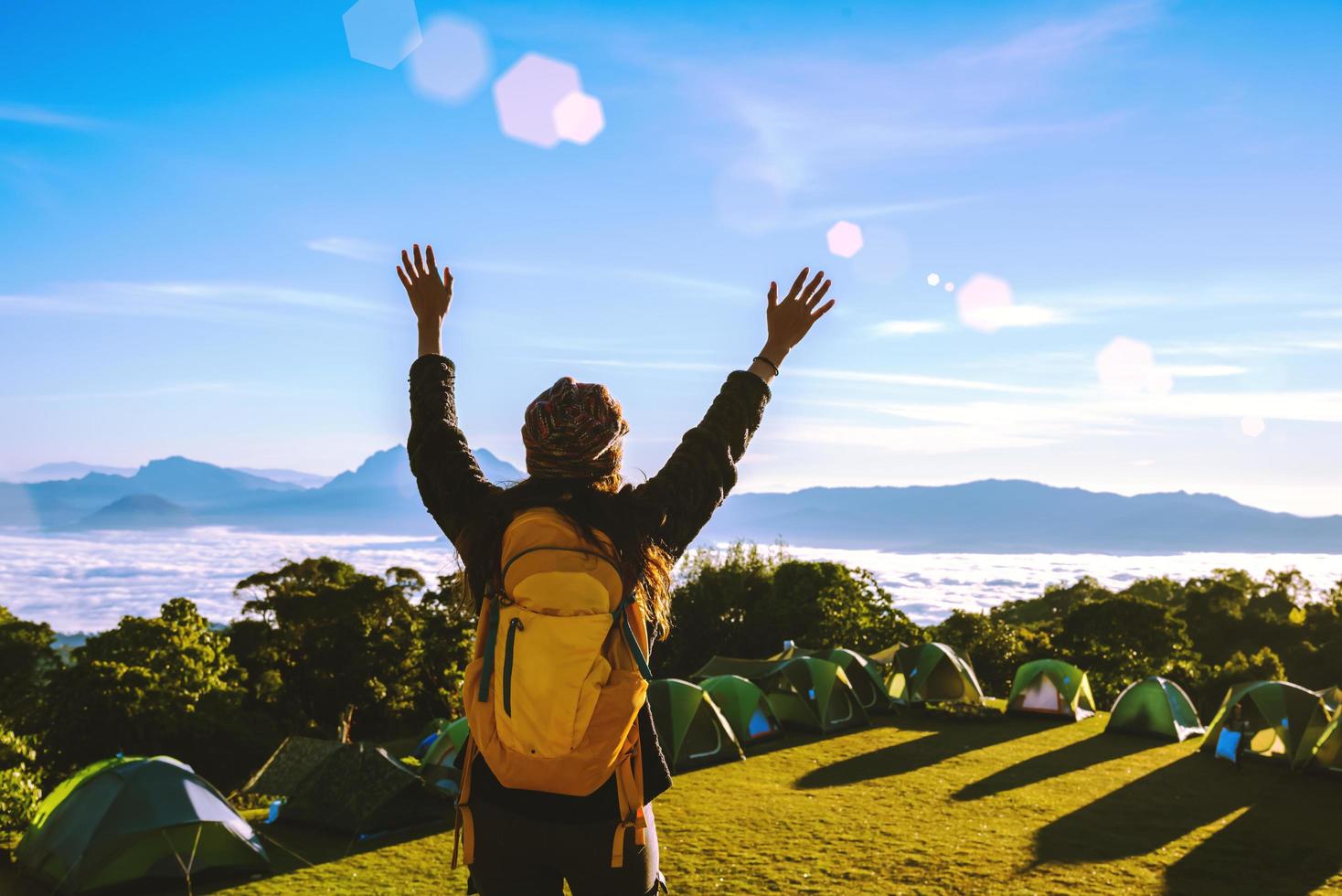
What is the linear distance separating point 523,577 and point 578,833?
590mm

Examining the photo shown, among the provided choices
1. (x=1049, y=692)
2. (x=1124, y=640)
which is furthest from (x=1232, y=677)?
(x=1049, y=692)

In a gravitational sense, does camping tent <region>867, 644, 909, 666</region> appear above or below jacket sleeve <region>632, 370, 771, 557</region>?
below

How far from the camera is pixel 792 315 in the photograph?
2.62 metres

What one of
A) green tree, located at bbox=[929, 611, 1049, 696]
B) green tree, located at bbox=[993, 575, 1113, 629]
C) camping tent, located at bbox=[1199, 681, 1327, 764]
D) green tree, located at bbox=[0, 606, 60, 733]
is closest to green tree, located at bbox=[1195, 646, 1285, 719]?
green tree, located at bbox=[929, 611, 1049, 696]

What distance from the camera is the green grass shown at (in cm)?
1022

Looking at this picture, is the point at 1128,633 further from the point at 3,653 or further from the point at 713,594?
the point at 3,653

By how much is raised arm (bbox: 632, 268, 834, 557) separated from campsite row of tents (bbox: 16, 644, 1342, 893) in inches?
429

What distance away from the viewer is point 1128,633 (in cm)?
3178

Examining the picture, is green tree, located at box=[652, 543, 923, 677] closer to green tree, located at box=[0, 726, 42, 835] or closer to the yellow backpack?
green tree, located at box=[0, 726, 42, 835]

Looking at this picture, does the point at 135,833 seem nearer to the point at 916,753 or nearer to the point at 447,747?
the point at 447,747

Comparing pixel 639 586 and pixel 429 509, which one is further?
pixel 429 509

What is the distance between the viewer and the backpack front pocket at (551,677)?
1880 millimetres

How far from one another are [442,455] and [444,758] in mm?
13595

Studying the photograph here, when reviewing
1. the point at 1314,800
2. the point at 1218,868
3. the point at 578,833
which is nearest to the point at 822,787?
the point at 1218,868
